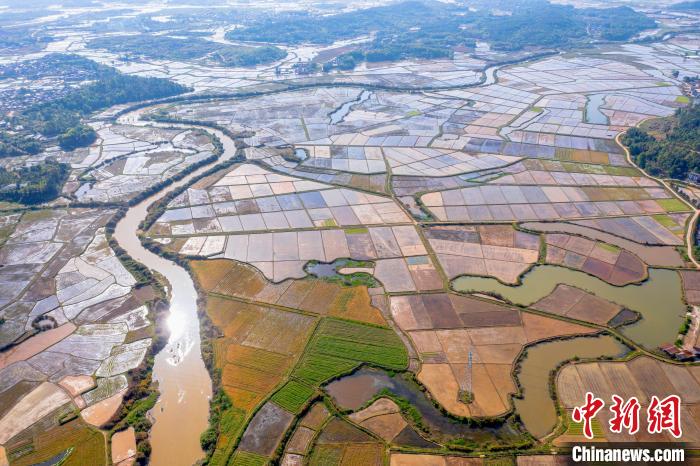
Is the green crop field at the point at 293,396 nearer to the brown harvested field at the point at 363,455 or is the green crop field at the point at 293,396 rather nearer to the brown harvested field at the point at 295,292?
the brown harvested field at the point at 363,455

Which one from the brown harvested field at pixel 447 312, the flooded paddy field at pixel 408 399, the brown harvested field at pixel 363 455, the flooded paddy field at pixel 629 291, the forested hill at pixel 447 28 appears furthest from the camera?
the forested hill at pixel 447 28

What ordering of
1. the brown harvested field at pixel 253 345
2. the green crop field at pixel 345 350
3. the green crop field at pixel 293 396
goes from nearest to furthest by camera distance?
the green crop field at pixel 293 396 < the brown harvested field at pixel 253 345 < the green crop field at pixel 345 350

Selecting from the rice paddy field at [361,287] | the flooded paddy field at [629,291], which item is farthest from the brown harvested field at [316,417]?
the flooded paddy field at [629,291]

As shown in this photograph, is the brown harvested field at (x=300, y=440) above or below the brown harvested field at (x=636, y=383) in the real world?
below

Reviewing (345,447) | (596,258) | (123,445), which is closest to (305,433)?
(345,447)

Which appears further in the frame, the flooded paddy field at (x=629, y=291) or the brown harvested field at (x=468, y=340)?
the flooded paddy field at (x=629, y=291)

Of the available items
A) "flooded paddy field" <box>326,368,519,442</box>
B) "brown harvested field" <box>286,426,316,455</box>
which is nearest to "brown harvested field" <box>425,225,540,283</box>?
"flooded paddy field" <box>326,368,519,442</box>

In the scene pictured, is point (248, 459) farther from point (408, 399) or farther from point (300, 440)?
point (408, 399)

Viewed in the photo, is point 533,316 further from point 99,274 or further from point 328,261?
point 99,274
